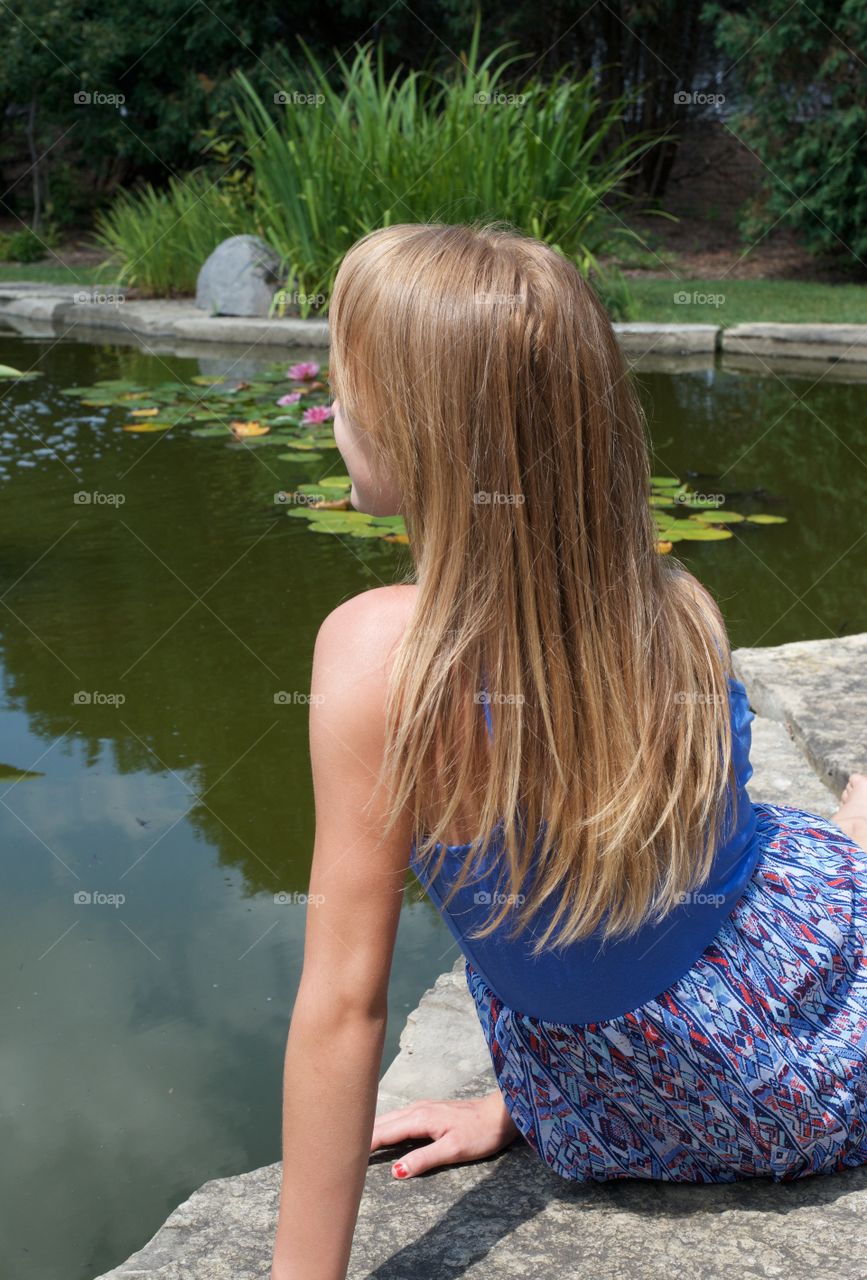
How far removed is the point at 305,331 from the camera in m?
7.01

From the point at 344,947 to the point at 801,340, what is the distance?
6338 millimetres

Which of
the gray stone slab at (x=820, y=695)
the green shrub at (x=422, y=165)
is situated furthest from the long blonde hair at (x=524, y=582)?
the green shrub at (x=422, y=165)

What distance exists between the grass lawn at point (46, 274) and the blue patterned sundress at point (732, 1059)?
951 centimetres

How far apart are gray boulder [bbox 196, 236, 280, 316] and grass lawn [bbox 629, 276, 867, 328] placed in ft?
7.48

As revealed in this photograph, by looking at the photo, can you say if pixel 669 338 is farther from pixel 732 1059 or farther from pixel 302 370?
pixel 732 1059

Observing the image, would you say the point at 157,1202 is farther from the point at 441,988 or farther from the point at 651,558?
the point at 651,558

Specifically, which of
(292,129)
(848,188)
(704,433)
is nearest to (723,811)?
(704,433)

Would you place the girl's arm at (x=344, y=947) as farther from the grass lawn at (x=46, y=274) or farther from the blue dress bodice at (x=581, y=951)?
the grass lawn at (x=46, y=274)

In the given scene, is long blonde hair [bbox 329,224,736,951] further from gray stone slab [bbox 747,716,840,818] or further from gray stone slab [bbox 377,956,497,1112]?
gray stone slab [bbox 747,716,840,818]

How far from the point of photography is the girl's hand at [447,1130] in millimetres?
1220

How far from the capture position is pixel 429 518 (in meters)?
1.01

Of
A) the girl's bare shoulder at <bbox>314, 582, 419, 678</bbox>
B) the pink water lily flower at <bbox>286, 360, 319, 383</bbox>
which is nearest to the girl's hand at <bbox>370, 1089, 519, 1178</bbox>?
the girl's bare shoulder at <bbox>314, 582, 419, 678</bbox>

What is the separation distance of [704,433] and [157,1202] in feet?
12.9

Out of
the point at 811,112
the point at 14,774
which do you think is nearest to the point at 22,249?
the point at 811,112
